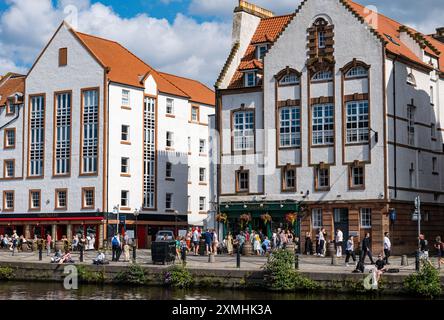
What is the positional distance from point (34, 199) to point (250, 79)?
2744 centimetres

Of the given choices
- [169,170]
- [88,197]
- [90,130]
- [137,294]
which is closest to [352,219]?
[137,294]

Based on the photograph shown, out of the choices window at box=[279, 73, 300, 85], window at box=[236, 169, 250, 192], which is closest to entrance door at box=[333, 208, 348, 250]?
window at box=[236, 169, 250, 192]

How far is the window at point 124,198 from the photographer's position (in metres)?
76.1

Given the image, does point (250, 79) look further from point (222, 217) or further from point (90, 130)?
point (90, 130)

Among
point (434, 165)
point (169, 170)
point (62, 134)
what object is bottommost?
point (434, 165)

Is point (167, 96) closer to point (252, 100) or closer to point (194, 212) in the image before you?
point (194, 212)

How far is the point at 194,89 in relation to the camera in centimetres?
9338

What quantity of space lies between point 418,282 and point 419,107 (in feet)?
91.1

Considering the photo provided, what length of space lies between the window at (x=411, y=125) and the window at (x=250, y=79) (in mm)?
11782

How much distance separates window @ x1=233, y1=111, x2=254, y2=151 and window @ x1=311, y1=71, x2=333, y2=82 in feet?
18.8

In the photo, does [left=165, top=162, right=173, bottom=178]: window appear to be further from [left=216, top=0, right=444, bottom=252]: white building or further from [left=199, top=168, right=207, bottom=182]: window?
[left=216, top=0, right=444, bottom=252]: white building

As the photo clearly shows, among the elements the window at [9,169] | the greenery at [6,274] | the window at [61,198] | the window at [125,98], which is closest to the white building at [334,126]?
the window at [125,98]

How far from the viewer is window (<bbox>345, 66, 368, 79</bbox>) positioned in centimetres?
5775

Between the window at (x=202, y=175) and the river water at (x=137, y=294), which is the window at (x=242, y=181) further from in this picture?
the window at (x=202, y=175)
